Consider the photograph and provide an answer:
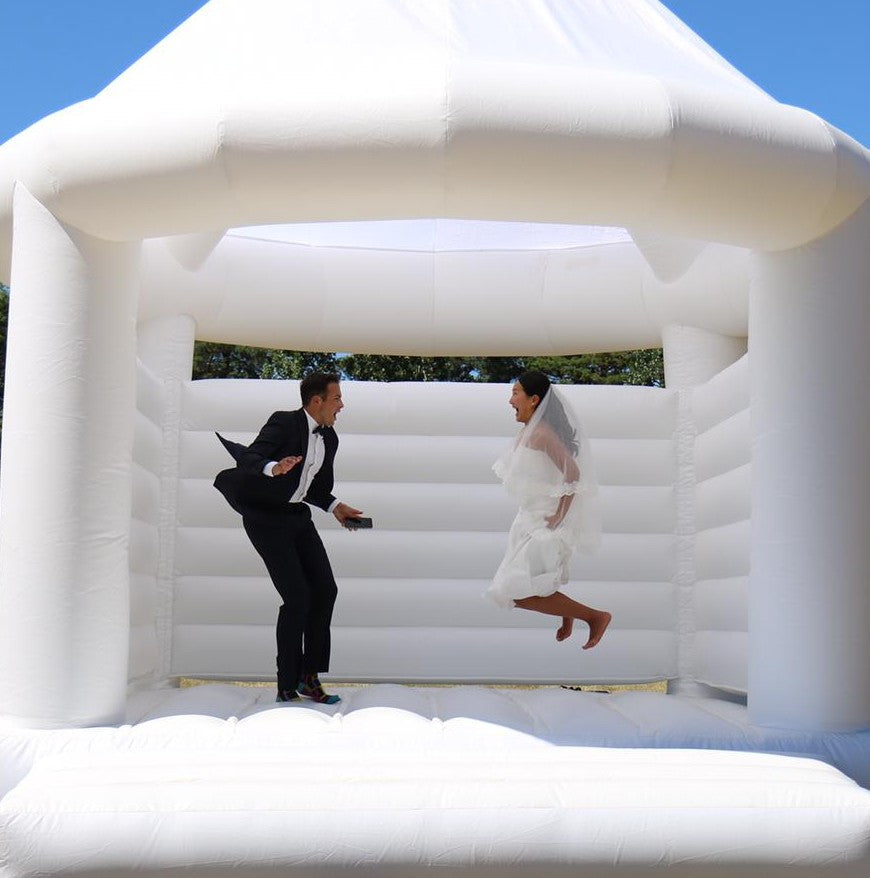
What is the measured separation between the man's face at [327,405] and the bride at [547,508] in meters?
0.63

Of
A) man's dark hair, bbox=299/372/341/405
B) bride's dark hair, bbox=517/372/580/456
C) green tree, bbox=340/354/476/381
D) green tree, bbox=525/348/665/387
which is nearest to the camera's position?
man's dark hair, bbox=299/372/341/405

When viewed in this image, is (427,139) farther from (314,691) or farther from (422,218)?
(314,691)

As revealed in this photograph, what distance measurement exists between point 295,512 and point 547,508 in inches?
35.0

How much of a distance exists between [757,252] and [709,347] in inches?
59.0

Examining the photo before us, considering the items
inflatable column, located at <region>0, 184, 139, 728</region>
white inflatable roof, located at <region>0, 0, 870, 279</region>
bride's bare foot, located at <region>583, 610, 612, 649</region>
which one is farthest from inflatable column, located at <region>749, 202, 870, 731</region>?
inflatable column, located at <region>0, 184, 139, 728</region>

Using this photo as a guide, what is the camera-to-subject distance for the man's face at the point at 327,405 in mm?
4535

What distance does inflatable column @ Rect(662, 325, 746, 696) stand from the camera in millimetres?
5387

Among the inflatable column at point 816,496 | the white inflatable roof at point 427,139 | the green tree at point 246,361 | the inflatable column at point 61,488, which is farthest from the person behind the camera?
the green tree at point 246,361

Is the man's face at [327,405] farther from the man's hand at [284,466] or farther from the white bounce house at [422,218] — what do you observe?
the white bounce house at [422,218]

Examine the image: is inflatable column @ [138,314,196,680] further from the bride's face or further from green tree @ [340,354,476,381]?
green tree @ [340,354,476,381]

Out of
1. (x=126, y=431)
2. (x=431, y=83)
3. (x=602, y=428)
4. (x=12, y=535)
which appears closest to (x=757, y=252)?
(x=431, y=83)

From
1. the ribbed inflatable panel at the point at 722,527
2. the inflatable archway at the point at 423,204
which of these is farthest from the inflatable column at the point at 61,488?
the ribbed inflatable panel at the point at 722,527

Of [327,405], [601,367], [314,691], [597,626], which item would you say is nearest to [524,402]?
[327,405]

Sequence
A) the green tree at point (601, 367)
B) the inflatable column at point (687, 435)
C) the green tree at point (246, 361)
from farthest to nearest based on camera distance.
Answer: the green tree at point (601, 367)
the green tree at point (246, 361)
the inflatable column at point (687, 435)
